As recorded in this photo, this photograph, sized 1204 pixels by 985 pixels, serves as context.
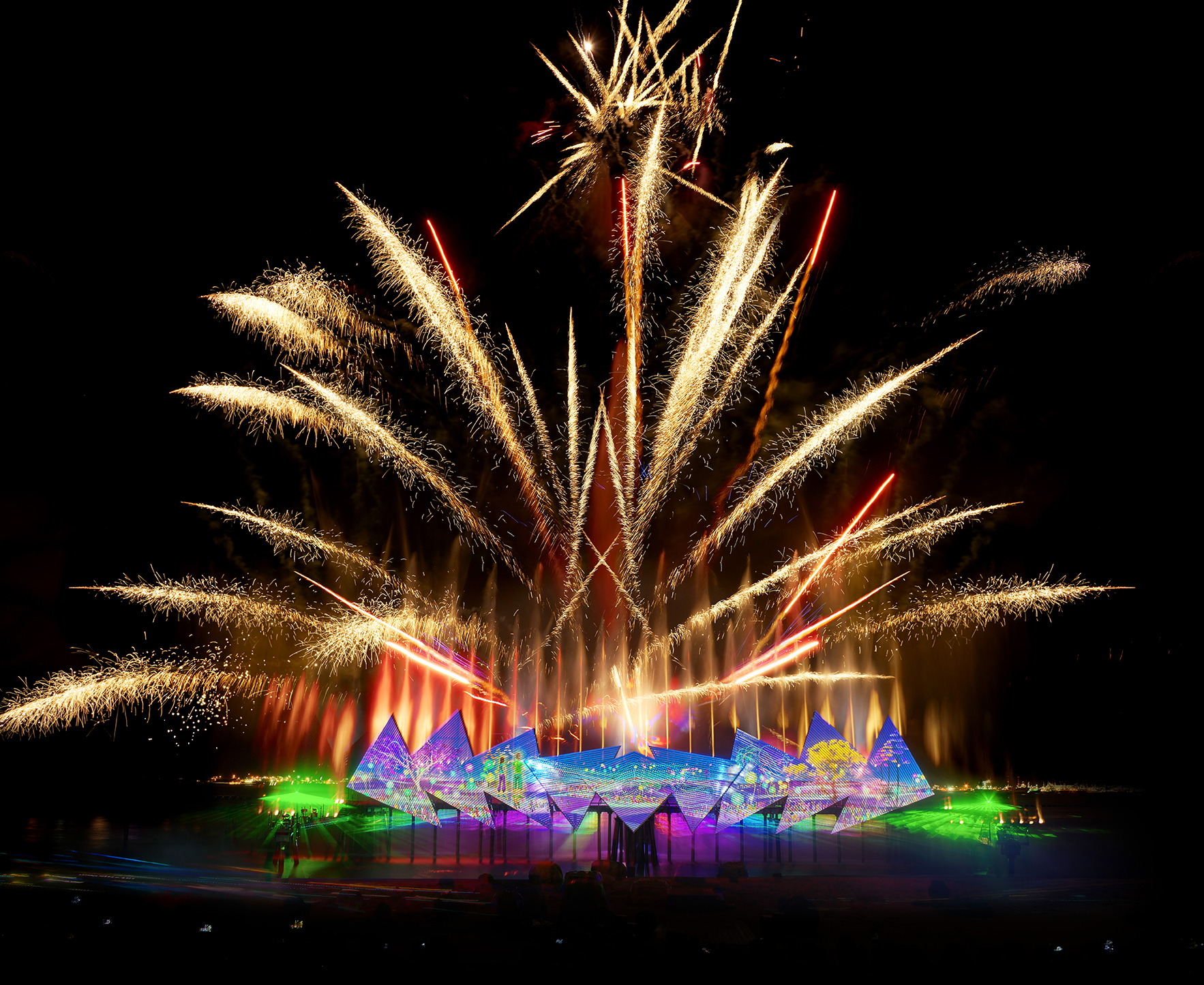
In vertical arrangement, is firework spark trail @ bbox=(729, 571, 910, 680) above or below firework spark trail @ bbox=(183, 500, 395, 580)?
below

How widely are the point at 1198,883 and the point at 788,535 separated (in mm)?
10721

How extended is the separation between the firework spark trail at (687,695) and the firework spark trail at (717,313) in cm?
964

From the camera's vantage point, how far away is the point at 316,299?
49.4 feet

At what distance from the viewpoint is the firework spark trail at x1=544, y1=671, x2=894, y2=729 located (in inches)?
965

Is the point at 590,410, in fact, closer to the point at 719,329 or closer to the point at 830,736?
the point at 719,329

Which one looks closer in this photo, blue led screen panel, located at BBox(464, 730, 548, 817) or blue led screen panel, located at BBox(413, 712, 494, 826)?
blue led screen panel, located at BBox(464, 730, 548, 817)

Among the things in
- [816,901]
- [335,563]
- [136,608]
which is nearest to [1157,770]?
[816,901]

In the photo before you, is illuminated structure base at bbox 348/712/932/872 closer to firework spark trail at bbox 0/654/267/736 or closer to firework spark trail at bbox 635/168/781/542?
firework spark trail at bbox 0/654/267/736

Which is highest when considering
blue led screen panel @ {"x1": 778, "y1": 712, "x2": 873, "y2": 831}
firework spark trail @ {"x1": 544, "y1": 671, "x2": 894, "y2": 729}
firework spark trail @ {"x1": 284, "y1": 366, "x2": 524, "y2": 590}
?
firework spark trail @ {"x1": 284, "y1": 366, "x2": 524, "y2": 590}

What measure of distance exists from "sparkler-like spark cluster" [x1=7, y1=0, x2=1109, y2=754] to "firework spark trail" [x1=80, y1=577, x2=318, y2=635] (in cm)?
6

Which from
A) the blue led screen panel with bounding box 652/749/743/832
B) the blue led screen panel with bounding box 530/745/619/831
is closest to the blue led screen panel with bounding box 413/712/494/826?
the blue led screen panel with bounding box 530/745/619/831

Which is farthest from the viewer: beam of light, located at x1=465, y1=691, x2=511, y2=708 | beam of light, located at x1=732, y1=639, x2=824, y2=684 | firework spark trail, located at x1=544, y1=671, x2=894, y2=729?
beam of light, located at x1=465, y1=691, x2=511, y2=708

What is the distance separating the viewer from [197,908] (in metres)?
11.6

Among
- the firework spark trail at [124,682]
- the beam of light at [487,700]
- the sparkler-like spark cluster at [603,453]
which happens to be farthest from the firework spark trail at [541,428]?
the beam of light at [487,700]
